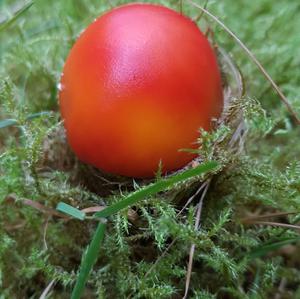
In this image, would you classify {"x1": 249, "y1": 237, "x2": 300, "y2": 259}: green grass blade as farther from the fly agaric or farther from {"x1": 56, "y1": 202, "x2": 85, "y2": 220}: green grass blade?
{"x1": 56, "y1": 202, "x2": 85, "y2": 220}: green grass blade

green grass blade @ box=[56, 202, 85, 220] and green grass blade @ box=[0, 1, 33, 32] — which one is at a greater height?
green grass blade @ box=[0, 1, 33, 32]

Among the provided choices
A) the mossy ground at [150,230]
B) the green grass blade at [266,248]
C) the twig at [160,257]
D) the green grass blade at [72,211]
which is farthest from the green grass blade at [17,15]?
the green grass blade at [266,248]

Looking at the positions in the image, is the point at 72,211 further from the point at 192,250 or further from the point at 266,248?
the point at 266,248

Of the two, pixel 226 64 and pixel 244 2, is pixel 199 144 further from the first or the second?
pixel 244 2

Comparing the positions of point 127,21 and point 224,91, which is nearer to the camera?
point 127,21

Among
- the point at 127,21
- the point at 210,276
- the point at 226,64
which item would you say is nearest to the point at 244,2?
the point at 226,64

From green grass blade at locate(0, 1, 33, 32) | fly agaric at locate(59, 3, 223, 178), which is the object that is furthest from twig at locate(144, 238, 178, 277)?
green grass blade at locate(0, 1, 33, 32)

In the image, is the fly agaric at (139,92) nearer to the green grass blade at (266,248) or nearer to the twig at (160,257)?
the twig at (160,257)

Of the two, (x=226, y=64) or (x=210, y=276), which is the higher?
(x=226, y=64)
